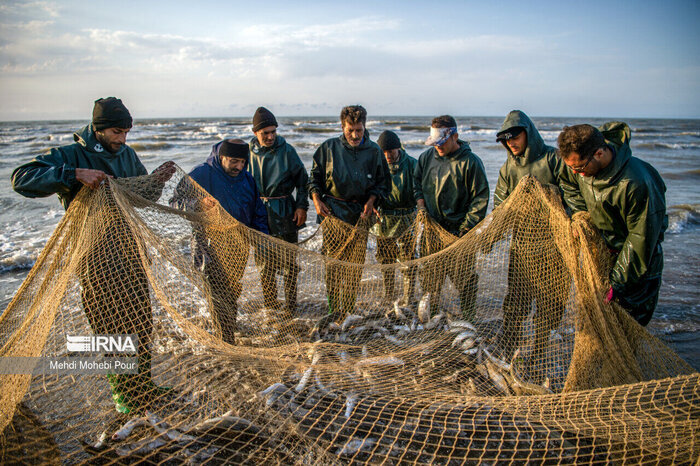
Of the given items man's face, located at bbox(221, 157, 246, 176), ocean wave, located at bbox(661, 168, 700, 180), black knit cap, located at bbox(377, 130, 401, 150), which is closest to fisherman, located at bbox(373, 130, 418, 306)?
black knit cap, located at bbox(377, 130, 401, 150)

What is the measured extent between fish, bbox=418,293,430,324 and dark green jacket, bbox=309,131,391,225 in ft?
5.05

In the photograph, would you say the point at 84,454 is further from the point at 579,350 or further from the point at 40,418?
the point at 579,350

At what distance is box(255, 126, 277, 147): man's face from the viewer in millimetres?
5309

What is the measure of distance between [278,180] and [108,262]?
101 inches

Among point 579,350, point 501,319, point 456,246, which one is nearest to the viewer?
point 579,350

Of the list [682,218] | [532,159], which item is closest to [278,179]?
[532,159]

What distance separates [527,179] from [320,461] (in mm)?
3104

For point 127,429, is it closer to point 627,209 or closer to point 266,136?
point 266,136

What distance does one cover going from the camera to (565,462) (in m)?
2.70

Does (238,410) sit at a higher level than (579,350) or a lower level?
lower

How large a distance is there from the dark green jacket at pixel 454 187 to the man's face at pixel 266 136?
2.01 meters

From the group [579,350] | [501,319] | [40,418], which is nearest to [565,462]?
[579,350]

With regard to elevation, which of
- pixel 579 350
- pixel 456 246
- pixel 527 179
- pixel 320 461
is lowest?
pixel 320 461

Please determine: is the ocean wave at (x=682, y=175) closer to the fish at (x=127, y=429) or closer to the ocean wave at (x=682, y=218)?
the ocean wave at (x=682, y=218)
